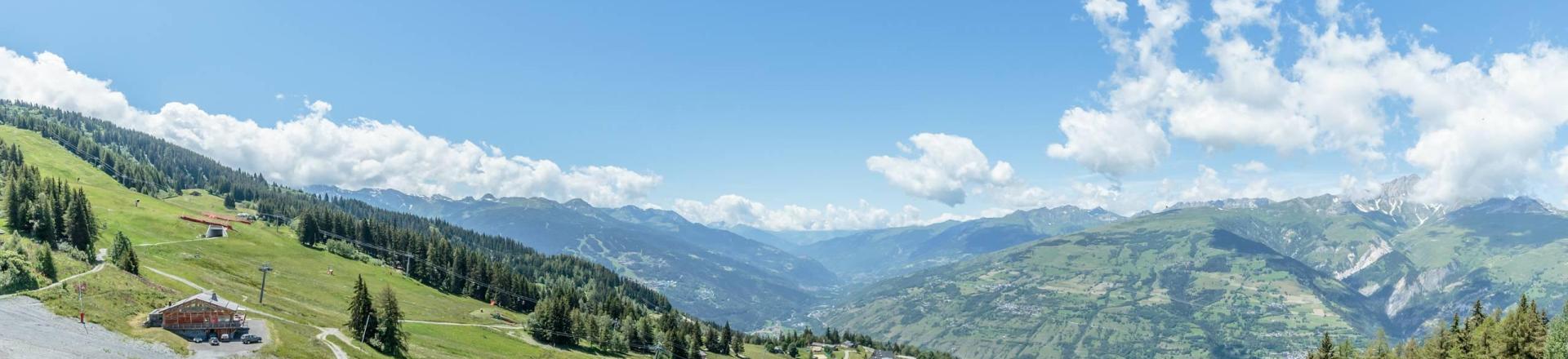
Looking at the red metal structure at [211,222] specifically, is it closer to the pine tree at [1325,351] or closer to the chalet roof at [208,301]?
the chalet roof at [208,301]

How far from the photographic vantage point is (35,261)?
3066 inches

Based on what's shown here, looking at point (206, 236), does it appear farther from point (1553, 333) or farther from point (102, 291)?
point (1553, 333)

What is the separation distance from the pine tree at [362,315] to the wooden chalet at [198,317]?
12672mm

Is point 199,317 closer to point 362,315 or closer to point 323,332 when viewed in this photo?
point 323,332

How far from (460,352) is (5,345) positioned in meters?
51.0

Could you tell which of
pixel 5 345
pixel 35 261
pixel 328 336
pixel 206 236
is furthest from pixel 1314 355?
pixel 206 236

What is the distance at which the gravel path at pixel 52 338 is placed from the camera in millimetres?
54594

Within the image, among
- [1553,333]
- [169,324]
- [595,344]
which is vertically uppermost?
[1553,333]

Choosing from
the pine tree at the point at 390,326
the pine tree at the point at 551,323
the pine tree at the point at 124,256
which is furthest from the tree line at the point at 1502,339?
the pine tree at the point at 124,256

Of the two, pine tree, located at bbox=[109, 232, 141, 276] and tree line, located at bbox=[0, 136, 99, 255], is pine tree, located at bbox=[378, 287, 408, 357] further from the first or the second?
tree line, located at bbox=[0, 136, 99, 255]

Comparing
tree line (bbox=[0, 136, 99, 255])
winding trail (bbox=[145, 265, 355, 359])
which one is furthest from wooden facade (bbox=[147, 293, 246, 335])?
tree line (bbox=[0, 136, 99, 255])

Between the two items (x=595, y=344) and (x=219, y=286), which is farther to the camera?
(x=595, y=344)

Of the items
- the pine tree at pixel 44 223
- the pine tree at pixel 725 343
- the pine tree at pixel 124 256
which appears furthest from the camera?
the pine tree at pixel 725 343

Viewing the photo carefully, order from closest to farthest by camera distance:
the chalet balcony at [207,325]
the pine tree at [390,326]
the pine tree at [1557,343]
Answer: the chalet balcony at [207,325] < the pine tree at [1557,343] < the pine tree at [390,326]
